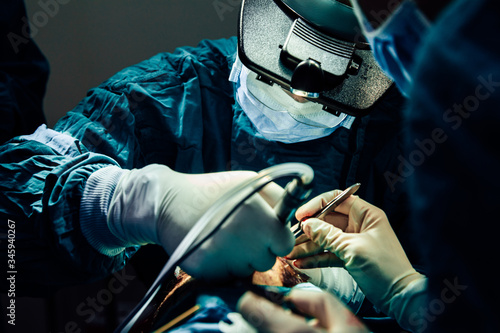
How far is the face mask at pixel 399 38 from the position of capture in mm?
632

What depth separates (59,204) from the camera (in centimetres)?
97

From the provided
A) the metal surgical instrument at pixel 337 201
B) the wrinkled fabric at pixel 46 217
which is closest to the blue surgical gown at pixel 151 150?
the wrinkled fabric at pixel 46 217

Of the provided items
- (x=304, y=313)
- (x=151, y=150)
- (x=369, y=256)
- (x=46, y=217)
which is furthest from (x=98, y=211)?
(x=369, y=256)

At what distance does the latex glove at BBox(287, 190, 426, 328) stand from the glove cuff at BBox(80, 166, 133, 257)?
0.54 meters

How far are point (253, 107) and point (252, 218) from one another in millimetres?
556

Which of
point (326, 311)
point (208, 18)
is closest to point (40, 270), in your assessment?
point (326, 311)

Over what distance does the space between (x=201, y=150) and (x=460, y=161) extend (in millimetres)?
995

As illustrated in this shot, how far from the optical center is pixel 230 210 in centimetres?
79

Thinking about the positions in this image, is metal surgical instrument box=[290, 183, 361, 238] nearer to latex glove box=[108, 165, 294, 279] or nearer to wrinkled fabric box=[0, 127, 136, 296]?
latex glove box=[108, 165, 294, 279]

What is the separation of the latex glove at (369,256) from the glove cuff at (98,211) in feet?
1.78

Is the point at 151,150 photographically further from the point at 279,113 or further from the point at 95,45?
the point at 95,45

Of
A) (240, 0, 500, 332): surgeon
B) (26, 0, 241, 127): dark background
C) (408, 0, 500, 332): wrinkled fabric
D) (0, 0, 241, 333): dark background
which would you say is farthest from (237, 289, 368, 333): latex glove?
(26, 0, 241, 127): dark background

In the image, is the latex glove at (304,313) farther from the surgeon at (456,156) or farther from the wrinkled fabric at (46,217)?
the wrinkled fabric at (46,217)

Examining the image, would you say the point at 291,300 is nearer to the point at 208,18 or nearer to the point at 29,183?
the point at 29,183
